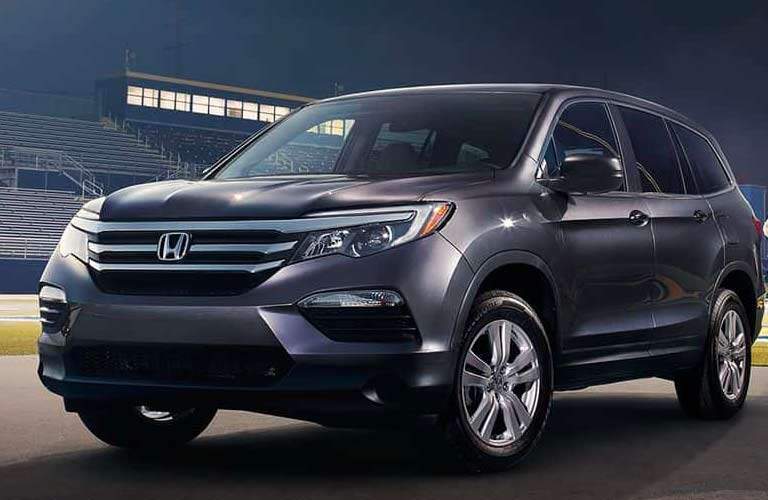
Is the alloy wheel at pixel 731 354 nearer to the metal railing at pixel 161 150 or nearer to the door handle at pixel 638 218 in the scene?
the door handle at pixel 638 218

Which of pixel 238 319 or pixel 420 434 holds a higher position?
pixel 238 319

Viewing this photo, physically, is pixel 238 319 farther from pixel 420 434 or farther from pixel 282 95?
pixel 282 95

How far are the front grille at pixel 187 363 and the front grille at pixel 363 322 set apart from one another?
0.65ft

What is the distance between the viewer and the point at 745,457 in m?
6.31

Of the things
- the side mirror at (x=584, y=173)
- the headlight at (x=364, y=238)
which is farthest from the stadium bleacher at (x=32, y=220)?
the headlight at (x=364, y=238)

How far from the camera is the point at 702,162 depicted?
813 centimetres

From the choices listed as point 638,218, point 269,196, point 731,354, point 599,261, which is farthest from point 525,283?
point 731,354

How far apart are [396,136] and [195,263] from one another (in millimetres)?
1906

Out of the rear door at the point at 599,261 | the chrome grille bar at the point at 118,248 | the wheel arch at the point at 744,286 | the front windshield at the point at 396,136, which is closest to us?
the chrome grille bar at the point at 118,248

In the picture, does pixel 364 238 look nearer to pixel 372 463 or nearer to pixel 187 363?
pixel 187 363

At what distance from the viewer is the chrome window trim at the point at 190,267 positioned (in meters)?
5.04

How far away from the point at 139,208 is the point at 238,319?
32.4 inches

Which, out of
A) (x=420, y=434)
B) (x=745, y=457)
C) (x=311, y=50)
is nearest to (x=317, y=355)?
(x=420, y=434)

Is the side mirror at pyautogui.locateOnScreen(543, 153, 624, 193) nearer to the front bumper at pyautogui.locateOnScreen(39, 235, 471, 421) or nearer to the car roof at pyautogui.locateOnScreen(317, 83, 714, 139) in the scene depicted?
the car roof at pyautogui.locateOnScreen(317, 83, 714, 139)
